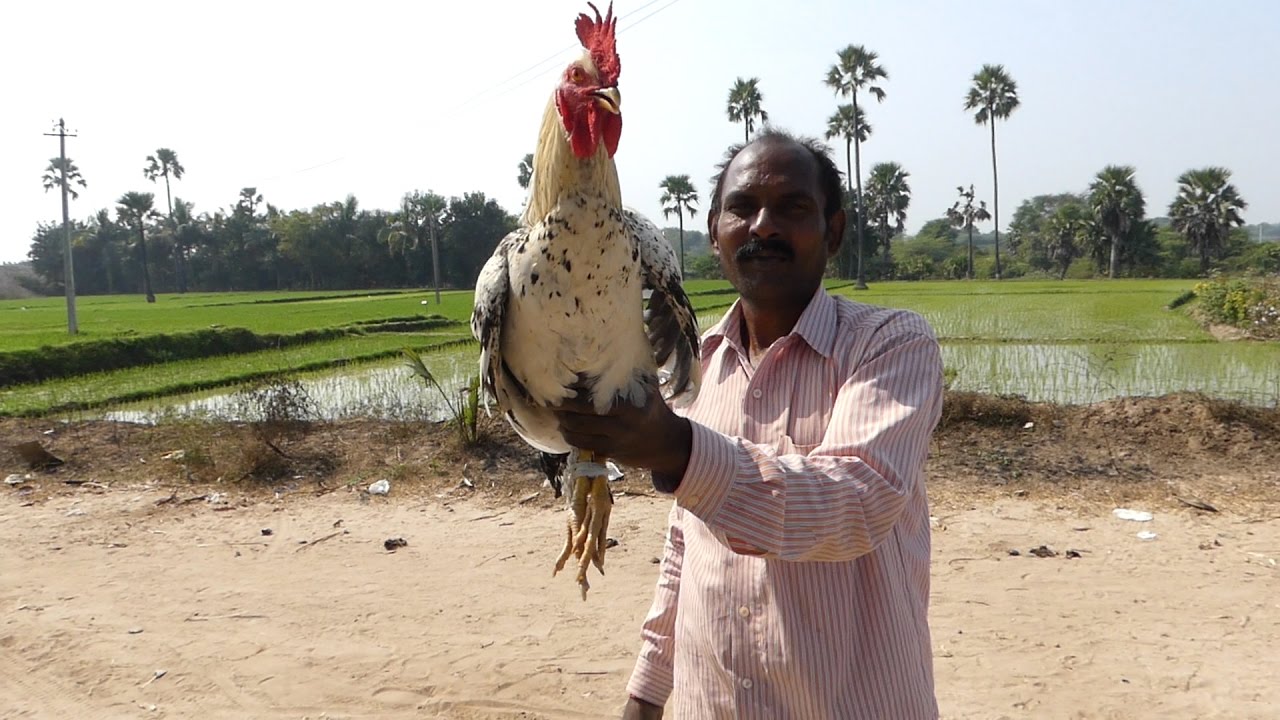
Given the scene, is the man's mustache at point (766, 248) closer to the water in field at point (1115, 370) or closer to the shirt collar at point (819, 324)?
the shirt collar at point (819, 324)

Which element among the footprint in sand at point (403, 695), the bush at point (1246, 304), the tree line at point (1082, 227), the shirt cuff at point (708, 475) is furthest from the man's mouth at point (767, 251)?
the tree line at point (1082, 227)

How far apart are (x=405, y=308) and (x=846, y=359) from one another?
27999 millimetres

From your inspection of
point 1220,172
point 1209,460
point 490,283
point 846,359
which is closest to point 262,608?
point 490,283

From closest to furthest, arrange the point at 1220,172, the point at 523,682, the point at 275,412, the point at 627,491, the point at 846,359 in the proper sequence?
the point at 846,359 < the point at 523,682 < the point at 627,491 < the point at 275,412 < the point at 1220,172

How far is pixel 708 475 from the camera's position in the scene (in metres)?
1.22

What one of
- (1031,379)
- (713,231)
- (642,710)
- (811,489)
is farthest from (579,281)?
(1031,379)

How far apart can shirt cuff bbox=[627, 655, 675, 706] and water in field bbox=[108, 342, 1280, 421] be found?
7.84 m

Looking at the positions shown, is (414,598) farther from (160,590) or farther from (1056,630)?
(1056,630)

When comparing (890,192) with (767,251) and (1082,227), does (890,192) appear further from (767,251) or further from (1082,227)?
(767,251)

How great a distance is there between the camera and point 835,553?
4.18 ft

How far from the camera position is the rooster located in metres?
1.76

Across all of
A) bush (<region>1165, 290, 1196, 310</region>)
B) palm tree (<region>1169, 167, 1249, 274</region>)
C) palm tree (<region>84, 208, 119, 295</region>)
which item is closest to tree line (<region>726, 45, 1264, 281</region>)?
palm tree (<region>1169, 167, 1249, 274</region>)

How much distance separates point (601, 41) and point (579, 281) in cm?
65

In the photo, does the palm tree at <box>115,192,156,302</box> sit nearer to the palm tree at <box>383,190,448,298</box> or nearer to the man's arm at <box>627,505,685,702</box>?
the palm tree at <box>383,190,448,298</box>
